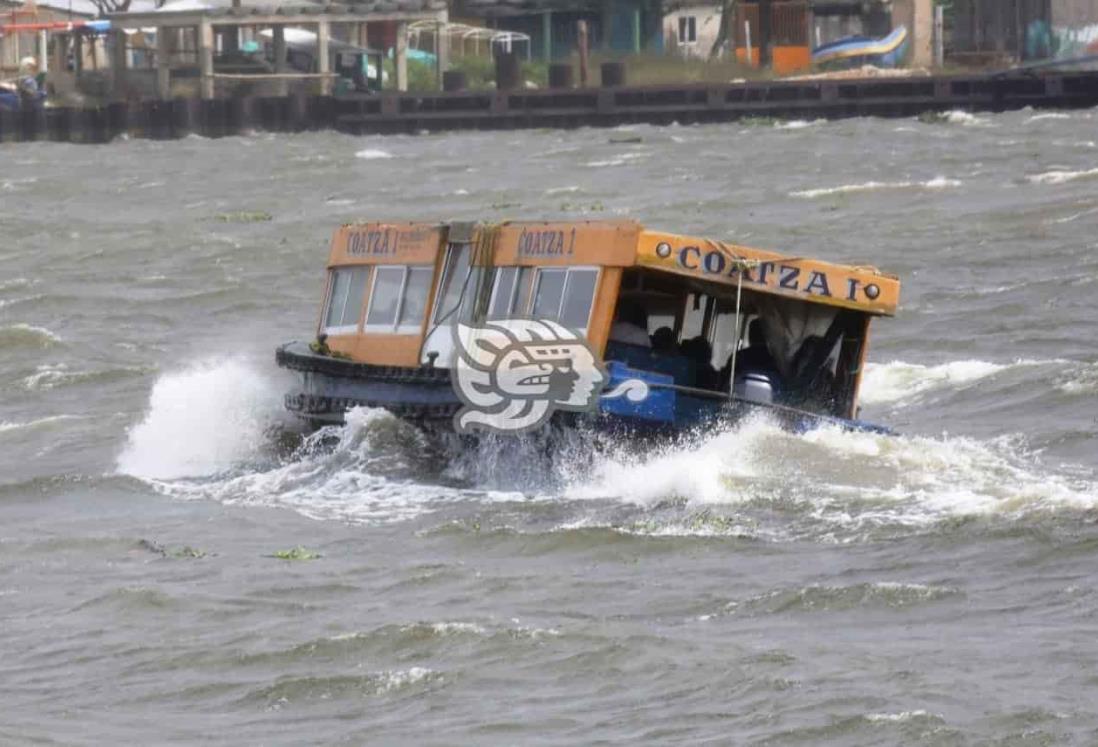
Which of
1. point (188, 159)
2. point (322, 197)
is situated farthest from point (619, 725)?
point (188, 159)

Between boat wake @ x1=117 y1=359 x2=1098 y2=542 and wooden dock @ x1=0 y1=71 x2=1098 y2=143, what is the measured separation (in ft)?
161

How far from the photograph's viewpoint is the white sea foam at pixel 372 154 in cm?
5997

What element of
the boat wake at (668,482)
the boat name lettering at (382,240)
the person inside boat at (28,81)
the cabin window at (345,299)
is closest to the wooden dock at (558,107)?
the person inside boat at (28,81)

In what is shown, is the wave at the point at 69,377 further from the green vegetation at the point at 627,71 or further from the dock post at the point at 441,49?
the dock post at the point at 441,49

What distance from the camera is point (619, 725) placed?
37.2ft

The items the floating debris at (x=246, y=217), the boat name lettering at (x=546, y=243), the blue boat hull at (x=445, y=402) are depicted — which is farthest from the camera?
the floating debris at (x=246, y=217)

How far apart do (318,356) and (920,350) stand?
834cm

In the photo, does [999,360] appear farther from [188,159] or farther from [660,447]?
[188,159]

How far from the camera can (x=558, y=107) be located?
71.6 m

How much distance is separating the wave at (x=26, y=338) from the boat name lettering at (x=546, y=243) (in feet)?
38.4

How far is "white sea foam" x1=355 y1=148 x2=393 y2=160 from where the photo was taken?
59969 mm

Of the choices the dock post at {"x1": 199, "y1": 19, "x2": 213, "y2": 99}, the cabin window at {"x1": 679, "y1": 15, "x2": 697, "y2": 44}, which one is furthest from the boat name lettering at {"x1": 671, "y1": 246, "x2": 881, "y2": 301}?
the cabin window at {"x1": 679, "y1": 15, "x2": 697, "y2": 44}

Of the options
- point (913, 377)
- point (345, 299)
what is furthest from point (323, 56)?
point (345, 299)

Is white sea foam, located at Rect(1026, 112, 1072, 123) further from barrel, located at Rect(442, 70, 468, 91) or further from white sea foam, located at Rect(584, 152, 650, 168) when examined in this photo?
barrel, located at Rect(442, 70, 468, 91)
